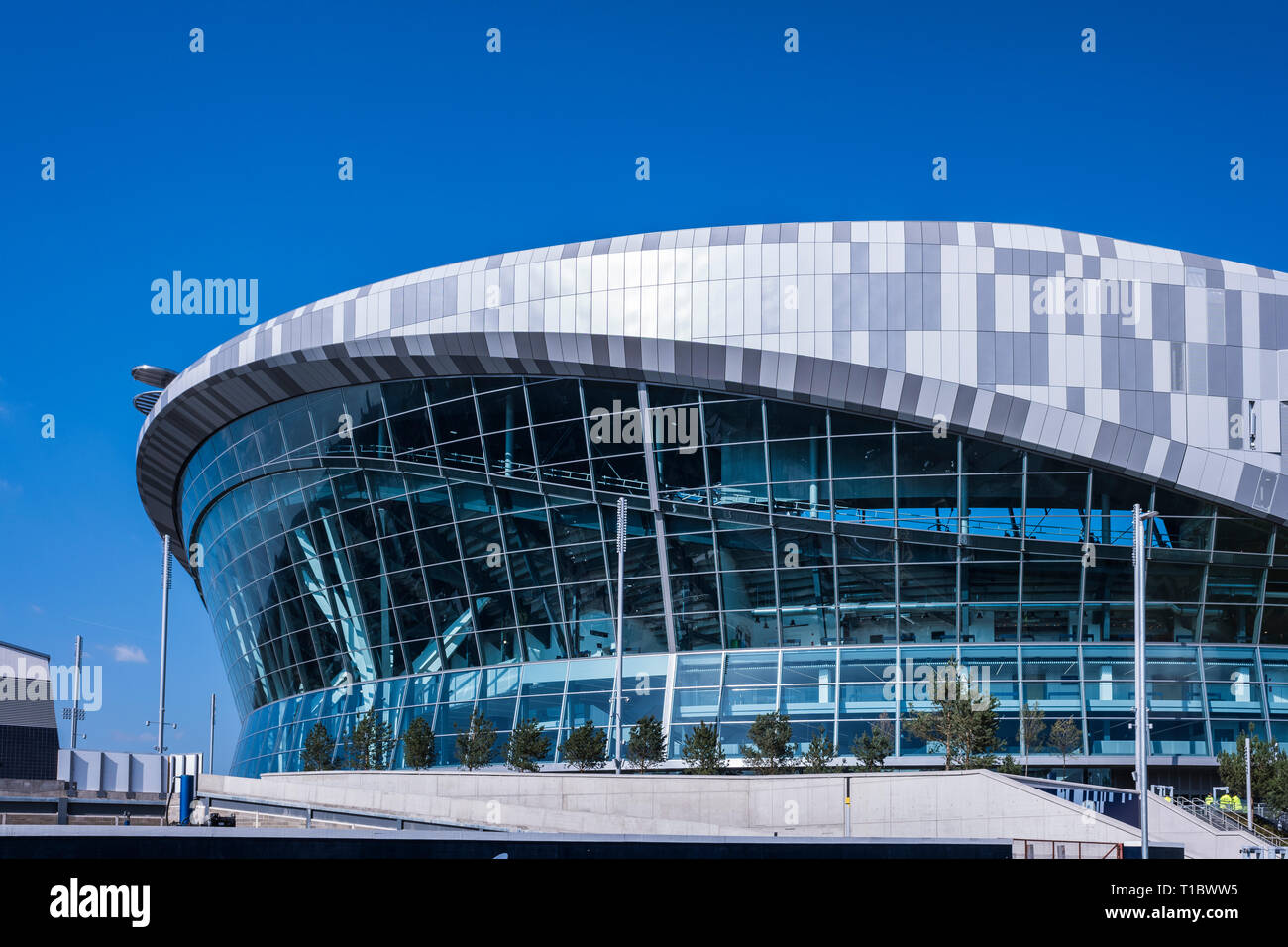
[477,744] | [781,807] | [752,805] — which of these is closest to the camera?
[781,807]

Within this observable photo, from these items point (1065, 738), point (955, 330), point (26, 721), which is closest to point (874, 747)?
point (1065, 738)

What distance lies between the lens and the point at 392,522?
49.6 m

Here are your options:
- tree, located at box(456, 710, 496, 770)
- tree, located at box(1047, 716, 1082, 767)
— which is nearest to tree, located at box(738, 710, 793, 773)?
tree, located at box(1047, 716, 1082, 767)

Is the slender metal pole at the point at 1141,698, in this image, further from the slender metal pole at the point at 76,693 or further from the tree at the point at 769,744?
the slender metal pole at the point at 76,693

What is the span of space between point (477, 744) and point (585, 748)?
492 centimetres

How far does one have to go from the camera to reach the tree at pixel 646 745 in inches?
1615

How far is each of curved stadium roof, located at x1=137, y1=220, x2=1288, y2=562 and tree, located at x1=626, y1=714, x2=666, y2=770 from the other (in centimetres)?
1071

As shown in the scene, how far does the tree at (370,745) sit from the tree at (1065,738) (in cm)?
2231

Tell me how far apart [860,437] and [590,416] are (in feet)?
29.1

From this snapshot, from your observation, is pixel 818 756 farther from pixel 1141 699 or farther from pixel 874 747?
pixel 1141 699

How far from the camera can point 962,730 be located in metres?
37.3
